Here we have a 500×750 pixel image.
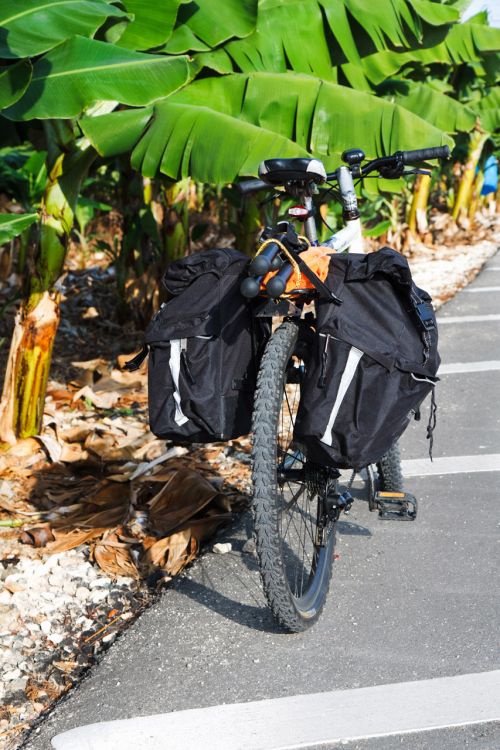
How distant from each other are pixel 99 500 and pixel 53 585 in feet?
3.04

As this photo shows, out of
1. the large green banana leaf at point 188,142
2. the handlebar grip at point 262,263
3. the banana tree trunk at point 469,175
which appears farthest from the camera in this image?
the banana tree trunk at point 469,175

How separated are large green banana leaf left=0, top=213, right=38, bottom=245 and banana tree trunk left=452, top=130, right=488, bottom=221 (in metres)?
13.4

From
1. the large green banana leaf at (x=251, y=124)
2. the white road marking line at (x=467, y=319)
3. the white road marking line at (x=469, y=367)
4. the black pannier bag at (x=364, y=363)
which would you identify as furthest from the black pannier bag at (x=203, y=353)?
the white road marking line at (x=467, y=319)

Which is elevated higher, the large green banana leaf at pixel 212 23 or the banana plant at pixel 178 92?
the large green banana leaf at pixel 212 23

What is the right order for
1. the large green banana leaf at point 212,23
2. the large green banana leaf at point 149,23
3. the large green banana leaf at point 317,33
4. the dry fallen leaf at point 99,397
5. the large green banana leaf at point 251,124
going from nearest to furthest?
the large green banana leaf at point 251,124 → the large green banana leaf at point 149,23 → the large green banana leaf at point 212,23 → the large green banana leaf at point 317,33 → the dry fallen leaf at point 99,397

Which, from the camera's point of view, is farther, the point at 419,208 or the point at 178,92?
the point at 419,208

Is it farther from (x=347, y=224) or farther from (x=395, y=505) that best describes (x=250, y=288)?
(x=395, y=505)

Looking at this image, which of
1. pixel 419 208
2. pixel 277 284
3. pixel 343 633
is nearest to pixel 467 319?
pixel 343 633

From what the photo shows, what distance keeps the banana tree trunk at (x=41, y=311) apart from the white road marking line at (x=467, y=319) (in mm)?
4728

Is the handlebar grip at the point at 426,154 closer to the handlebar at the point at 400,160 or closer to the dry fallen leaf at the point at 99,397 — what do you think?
the handlebar at the point at 400,160

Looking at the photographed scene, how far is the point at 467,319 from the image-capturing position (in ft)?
30.5

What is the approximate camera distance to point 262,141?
4.85 metres

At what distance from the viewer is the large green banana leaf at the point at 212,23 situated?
573 cm

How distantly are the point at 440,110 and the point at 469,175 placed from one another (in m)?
9.77
